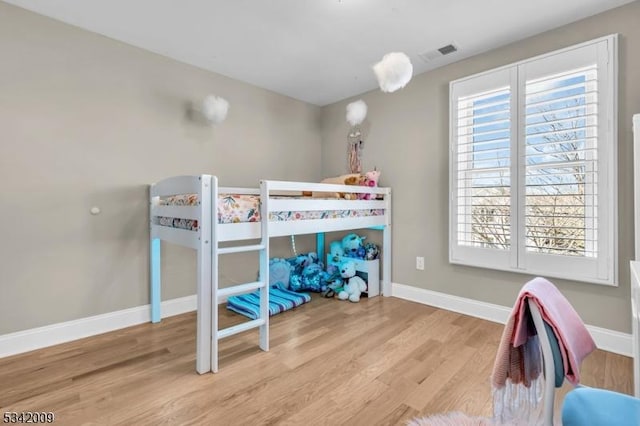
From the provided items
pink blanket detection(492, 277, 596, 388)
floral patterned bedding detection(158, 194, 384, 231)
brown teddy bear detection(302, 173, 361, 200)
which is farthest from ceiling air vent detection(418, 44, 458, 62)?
pink blanket detection(492, 277, 596, 388)

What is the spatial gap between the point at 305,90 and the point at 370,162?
3.54 ft

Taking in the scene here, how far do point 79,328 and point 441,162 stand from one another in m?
3.21

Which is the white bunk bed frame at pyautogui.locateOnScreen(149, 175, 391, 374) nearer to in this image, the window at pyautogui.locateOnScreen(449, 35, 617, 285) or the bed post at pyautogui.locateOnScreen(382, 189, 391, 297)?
the bed post at pyautogui.locateOnScreen(382, 189, 391, 297)

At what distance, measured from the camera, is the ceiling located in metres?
1.96

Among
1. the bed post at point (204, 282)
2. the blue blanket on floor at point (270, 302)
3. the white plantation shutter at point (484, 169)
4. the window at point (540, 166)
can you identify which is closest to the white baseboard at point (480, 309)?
the window at point (540, 166)

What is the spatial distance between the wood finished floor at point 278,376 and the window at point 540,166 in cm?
64

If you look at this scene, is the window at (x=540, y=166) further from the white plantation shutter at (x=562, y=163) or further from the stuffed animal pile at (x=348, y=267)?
the stuffed animal pile at (x=348, y=267)

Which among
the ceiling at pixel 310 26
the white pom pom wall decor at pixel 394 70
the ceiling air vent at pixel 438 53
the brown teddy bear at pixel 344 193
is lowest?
the brown teddy bear at pixel 344 193

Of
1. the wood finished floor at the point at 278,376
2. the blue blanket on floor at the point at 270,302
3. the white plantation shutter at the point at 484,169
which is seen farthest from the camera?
the blue blanket on floor at the point at 270,302

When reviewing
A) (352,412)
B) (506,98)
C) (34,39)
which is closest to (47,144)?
(34,39)

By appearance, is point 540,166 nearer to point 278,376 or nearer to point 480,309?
point 480,309

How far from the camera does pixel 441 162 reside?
9.27ft

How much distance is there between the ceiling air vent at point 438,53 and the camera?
8.14ft

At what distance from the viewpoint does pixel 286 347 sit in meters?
2.05
